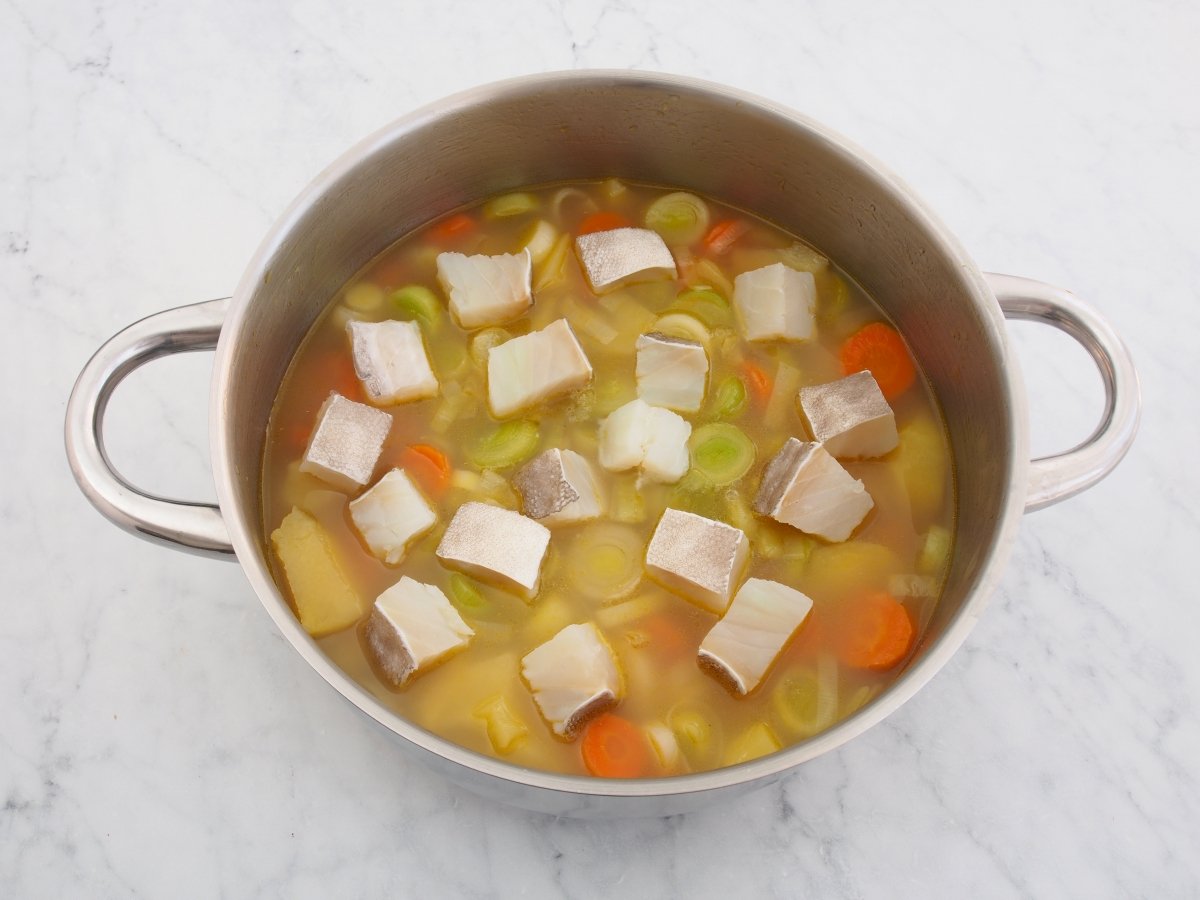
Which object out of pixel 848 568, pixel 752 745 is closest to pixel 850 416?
pixel 848 568

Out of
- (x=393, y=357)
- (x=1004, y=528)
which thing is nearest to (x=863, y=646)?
(x=1004, y=528)

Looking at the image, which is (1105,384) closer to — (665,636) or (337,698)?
(665,636)

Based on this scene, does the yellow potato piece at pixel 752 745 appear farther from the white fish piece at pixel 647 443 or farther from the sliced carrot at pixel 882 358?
the sliced carrot at pixel 882 358

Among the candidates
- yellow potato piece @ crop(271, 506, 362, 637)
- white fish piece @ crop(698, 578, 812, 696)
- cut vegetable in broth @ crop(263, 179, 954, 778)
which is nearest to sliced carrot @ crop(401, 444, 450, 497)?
cut vegetable in broth @ crop(263, 179, 954, 778)

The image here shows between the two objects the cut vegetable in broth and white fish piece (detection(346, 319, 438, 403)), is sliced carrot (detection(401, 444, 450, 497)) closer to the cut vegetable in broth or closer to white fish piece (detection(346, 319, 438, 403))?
the cut vegetable in broth

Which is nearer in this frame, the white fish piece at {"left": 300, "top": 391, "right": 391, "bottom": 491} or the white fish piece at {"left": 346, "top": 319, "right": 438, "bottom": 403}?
the white fish piece at {"left": 300, "top": 391, "right": 391, "bottom": 491}

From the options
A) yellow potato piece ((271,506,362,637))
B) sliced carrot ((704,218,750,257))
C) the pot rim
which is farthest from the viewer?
sliced carrot ((704,218,750,257))

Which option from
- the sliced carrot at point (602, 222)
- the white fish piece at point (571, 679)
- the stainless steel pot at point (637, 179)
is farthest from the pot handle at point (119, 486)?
the sliced carrot at point (602, 222)
